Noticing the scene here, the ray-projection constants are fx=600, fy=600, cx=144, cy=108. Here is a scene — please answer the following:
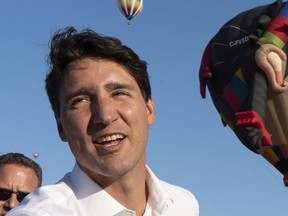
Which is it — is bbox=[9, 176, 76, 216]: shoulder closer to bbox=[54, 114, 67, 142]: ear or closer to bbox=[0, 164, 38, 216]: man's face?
bbox=[54, 114, 67, 142]: ear

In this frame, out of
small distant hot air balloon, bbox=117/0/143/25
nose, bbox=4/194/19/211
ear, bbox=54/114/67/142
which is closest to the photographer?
ear, bbox=54/114/67/142

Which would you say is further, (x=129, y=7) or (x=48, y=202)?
(x=129, y=7)

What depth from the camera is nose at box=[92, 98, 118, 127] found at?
2.56 metres

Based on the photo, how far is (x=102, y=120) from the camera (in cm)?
256

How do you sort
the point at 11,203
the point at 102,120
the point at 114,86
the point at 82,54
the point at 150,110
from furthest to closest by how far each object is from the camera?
the point at 11,203, the point at 150,110, the point at 82,54, the point at 114,86, the point at 102,120

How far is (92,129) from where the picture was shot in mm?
2592

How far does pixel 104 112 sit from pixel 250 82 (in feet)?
28.1

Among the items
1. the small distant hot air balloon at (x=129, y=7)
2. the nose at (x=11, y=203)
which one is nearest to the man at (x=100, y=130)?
the nose at (x=11, y=203)

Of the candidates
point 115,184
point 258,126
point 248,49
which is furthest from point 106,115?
point 248,49

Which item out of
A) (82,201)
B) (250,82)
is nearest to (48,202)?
(82,201)

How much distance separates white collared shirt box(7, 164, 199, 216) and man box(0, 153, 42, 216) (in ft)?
9.69

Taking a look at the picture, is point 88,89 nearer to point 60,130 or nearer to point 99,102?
point 99,102

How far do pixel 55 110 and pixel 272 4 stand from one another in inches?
363

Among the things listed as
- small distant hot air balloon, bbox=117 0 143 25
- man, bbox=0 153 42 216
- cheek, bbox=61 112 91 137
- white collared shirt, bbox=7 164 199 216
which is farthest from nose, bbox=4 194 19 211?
small distant hot air balloon, bbox=117 0 143 25
